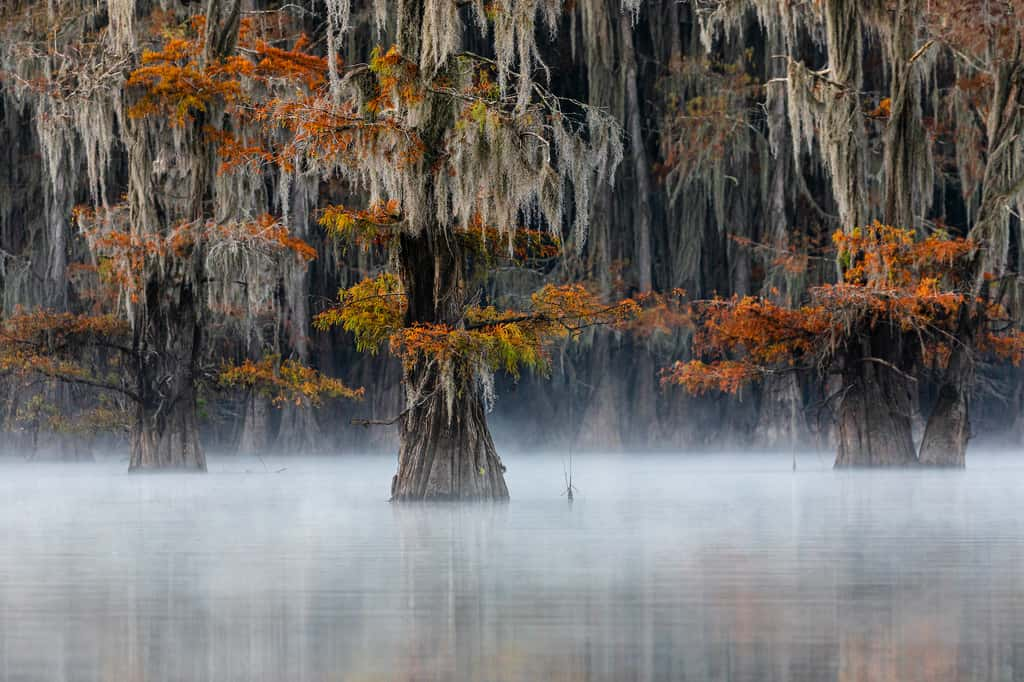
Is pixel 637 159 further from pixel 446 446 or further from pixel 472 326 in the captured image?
pixel 446 446

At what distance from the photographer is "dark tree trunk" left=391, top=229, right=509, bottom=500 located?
16.0m

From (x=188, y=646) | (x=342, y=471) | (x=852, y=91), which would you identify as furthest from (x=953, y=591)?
(x=342, y=471)

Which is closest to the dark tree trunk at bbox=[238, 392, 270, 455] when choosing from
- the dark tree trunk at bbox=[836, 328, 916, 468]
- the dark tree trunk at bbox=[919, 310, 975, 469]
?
the dark tree trunk at bbox=[836, 328, 916, 468]

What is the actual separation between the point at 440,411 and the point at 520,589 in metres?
7.49

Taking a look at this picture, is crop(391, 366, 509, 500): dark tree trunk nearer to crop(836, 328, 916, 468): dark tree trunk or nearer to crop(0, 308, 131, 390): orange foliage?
crop(836, 328, 916, 468): dark tree trunk

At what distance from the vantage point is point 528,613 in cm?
762

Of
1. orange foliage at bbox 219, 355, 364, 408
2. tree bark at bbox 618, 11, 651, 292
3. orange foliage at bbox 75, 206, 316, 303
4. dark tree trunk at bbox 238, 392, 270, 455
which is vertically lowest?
dark tree trunk at bbox 238, 392, 270, 455

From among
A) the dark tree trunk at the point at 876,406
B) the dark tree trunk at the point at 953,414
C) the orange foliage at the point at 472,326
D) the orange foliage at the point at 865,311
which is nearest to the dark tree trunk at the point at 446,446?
the orange foliage at the point at 472,326

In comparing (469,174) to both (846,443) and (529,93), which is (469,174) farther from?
(846,443)

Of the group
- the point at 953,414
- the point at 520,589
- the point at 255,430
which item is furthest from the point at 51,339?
the point at 520,589

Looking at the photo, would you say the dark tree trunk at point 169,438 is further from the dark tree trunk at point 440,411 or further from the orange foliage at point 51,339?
the dark tree trunk at point 440,411

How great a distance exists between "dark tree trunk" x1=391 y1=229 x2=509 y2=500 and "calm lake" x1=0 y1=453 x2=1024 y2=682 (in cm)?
56

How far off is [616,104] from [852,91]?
8.83 meters

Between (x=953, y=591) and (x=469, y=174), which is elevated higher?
(x=469, y=174)
